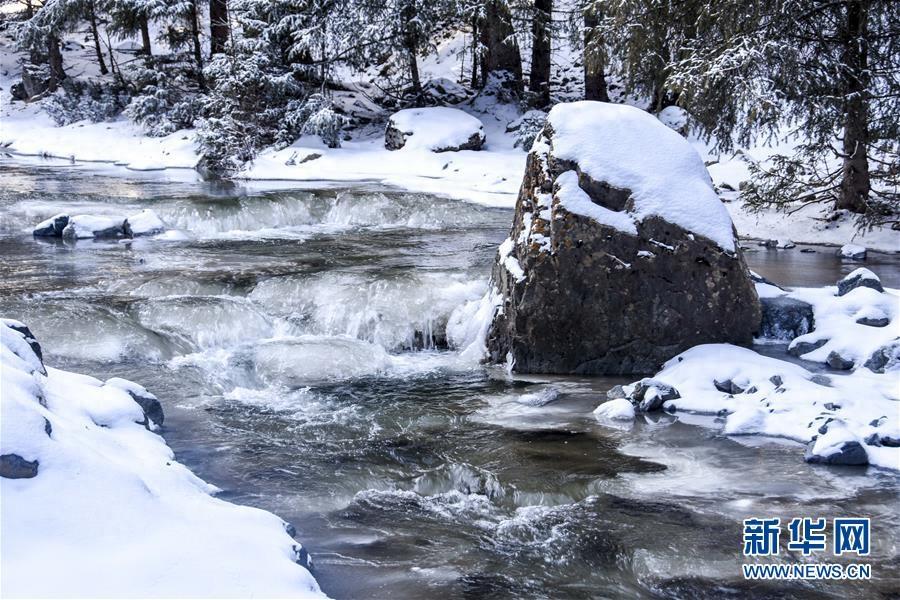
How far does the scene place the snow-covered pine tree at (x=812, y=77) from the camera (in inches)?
442

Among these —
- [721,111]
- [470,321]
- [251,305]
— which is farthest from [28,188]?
[721,111]

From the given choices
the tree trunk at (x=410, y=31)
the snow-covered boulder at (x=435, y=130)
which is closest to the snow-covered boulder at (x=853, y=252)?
the snow-covered boulder at (x=435, y=130)

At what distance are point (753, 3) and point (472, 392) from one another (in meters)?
7.68

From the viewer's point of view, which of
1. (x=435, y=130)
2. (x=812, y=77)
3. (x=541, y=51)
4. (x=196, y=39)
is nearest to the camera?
(x=812, y=77)

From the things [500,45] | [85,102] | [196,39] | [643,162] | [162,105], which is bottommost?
[643,162]

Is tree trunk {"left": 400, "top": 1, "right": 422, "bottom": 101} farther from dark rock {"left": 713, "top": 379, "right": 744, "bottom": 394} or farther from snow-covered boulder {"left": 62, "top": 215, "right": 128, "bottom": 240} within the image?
dark rock {"left": 713, "top": 379, "right": 744, "bottom": 394}

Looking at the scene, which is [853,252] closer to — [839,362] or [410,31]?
[839,362]

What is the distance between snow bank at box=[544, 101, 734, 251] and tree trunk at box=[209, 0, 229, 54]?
59.9 feet

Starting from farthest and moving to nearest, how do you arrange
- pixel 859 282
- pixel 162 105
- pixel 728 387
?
pixel 162 105
pixel 859 282
pixel 728 387

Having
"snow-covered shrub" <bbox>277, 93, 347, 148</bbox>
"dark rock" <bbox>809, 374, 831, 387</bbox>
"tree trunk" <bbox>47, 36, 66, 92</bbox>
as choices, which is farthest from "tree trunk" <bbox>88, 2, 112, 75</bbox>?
"dark rock" <bbox>809, 374, 831, 387</bbox>

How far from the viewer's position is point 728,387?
21.3 feet

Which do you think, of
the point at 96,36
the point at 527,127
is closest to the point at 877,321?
the point at 527,127

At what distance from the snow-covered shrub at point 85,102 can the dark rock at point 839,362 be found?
24367mm

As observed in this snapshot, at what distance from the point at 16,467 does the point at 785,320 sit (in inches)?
256
